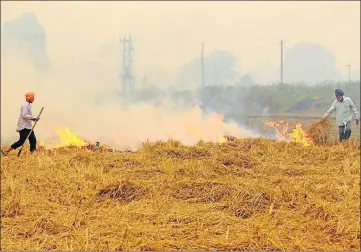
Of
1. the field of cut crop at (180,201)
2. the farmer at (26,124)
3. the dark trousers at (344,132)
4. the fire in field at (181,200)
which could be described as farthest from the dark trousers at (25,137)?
the dark trousers at (344,132)

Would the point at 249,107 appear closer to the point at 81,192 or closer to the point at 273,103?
the point at 273,103

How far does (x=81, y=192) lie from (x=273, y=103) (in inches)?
1406

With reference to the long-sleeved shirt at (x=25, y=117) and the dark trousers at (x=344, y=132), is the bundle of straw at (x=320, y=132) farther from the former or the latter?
the long-sleeved shirt at (x=25, y=117)

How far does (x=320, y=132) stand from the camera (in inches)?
453

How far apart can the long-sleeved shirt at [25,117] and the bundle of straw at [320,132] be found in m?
6.31

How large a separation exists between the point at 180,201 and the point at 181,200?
41 mm

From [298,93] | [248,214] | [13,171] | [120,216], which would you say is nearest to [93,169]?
[13,171]

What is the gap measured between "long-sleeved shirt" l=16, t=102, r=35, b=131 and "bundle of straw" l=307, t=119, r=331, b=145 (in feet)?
20.7

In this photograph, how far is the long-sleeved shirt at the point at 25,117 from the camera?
1006cm

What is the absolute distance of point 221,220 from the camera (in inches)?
199

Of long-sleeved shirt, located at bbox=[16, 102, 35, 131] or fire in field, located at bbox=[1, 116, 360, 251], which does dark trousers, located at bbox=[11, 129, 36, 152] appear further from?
fire in field, located at bbox=[1, 116, 360, 251]

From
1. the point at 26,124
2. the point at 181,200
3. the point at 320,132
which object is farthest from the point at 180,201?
the point at 320,132

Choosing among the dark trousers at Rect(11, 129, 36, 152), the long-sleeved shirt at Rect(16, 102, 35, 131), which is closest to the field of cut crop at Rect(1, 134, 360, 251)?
the dark trousers at Rect(11, 129, 36, 152)

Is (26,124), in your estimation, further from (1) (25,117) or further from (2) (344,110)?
(2) (344,110)
